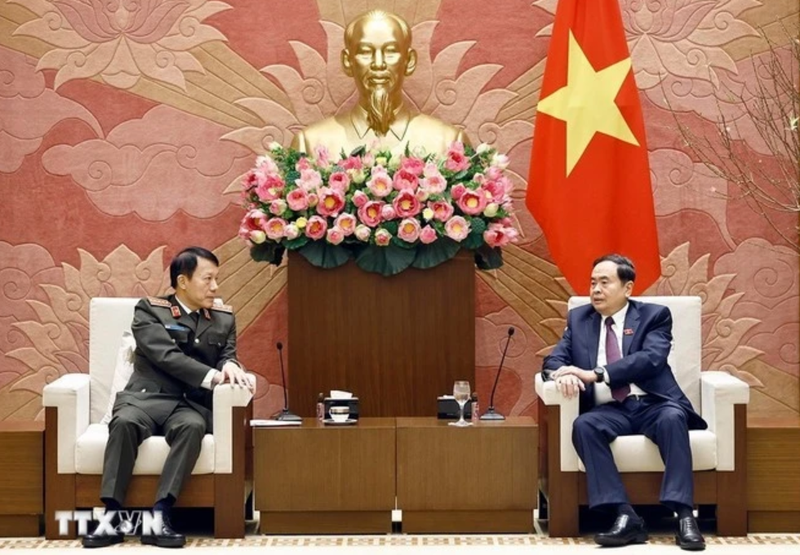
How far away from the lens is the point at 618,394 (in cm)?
525

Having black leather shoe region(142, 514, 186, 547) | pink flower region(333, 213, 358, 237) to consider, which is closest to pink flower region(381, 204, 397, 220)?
pink flower region(333, 213, 358, 237)

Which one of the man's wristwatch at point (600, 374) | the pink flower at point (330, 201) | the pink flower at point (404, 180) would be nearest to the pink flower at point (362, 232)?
the pink flower at point (330, 201)

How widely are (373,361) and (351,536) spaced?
949 mm

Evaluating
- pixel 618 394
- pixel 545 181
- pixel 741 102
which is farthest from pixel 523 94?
pixel 618 394

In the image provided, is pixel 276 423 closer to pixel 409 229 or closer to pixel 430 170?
pixel 409 229

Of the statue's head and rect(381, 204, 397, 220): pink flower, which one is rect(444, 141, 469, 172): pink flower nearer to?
rect(381, 204, 397, 220): pink flower

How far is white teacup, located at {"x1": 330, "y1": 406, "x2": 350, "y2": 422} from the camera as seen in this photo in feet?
17.4

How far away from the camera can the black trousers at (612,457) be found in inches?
195

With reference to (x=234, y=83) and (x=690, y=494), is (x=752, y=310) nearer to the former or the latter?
(x=690, y=494)

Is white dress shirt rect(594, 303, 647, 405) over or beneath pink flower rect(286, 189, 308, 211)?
beneath

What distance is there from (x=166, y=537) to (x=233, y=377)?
674 mm

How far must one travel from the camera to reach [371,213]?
18.6ft

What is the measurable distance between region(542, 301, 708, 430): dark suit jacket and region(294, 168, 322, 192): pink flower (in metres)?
1.26

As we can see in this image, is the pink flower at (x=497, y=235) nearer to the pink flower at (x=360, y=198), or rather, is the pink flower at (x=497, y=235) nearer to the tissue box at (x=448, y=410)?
the pink flower at (x=360, y=198)
